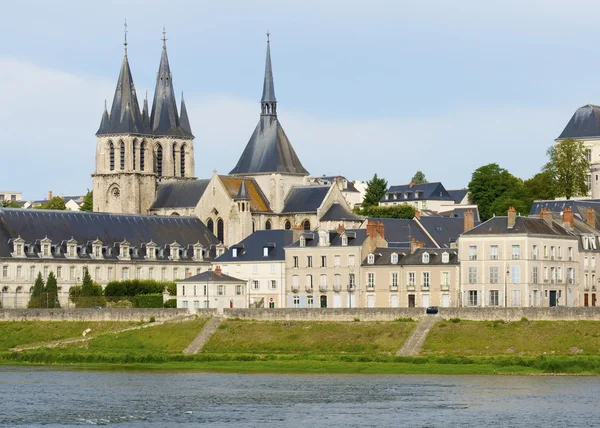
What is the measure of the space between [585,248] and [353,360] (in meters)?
22.3

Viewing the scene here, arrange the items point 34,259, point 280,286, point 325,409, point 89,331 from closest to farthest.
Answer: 1. point 325,409
2. point 89,331
3. point 280,286
4. point 34,259

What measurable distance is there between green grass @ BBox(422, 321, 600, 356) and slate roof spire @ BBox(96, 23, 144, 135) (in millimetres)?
63082

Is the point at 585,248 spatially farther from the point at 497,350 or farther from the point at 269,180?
the point at 269,180

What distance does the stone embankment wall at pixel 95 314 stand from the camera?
317 ft

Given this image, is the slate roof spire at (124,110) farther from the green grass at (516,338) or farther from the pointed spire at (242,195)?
the green grass at (516,338)

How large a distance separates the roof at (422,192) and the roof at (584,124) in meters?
31.2

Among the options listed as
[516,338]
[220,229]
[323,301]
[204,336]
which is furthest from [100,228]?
[516,338]

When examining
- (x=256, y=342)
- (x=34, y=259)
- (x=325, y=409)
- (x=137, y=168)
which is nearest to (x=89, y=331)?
(x=256, y=342)

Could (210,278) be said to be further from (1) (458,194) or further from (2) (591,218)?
(1) (458,194)

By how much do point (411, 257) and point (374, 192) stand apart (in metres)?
74.4

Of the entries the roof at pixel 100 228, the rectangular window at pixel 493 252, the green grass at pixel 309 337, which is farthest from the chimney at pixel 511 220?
the roof at pixel 100 228

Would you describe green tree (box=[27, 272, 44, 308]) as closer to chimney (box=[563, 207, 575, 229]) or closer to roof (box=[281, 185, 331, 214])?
roof (box=[281, 185, 331, 214])

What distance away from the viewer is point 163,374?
8038cm

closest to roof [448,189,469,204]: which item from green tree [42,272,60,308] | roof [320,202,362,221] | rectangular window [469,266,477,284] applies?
roof [320,202,362,221]
